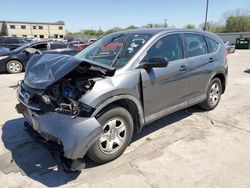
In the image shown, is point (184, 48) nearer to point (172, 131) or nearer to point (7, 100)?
point (172, 131)

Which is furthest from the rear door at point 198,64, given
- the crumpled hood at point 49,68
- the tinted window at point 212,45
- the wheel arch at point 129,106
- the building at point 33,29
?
the building at point 33,29

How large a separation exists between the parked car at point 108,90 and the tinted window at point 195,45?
2 centimetres

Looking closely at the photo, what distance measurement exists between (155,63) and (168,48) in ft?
2.53

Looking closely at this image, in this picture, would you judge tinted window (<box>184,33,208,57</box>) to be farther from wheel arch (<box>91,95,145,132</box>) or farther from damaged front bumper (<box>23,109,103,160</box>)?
damaged front bumper (<box>23,109,103,160</box>)

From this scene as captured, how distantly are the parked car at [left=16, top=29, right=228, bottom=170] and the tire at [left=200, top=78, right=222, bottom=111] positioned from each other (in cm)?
61

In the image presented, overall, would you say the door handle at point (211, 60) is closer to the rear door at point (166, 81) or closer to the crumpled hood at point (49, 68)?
the rear door at point (166, 81)

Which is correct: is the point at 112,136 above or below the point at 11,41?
below

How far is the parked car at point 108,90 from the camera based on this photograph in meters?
2.90

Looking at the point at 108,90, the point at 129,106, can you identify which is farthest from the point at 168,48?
the point at 108,90

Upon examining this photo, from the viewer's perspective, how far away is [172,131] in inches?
173

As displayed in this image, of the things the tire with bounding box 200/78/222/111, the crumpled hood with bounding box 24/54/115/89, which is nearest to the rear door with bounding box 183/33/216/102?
the tire with bounding box 200/78/222/111

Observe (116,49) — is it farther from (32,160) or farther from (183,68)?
(32,160)

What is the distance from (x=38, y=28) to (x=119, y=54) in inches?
3233

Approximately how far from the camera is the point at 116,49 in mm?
3982
